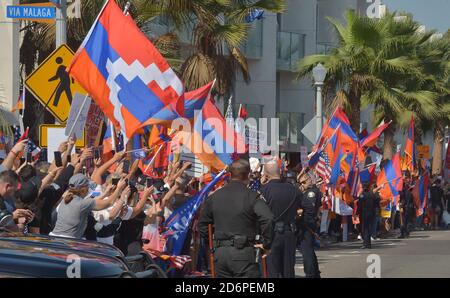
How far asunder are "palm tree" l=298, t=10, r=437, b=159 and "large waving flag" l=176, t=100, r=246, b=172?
1410 centimetres

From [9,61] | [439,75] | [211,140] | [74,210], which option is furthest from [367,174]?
[74,210]

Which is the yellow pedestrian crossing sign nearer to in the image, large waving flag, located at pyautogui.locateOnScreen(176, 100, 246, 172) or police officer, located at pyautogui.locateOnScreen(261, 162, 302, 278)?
police officer, located at pyautogui.locateOnScreen(261, 162, 302, 278)

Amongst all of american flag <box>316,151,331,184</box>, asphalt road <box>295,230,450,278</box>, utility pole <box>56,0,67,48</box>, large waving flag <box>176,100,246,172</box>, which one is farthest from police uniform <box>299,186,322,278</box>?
american flag <box>316,151,331,184</box>

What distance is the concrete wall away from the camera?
2394 centimetres

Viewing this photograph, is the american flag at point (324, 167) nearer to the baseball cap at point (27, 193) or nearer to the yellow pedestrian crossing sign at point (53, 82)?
the yellow pedestrian crossing sign at point (53, 82)

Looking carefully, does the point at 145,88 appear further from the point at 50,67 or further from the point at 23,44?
the point at 23,44

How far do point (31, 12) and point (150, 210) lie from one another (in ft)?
11.4

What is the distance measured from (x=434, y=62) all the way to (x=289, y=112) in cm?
983

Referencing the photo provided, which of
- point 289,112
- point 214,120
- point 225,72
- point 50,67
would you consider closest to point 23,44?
point 225,72

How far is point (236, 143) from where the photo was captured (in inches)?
703

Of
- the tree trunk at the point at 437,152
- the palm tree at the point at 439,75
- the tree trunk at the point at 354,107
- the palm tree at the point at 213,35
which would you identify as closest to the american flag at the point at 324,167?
the palm tree at the point at 213,35

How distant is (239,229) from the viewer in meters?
10.1
